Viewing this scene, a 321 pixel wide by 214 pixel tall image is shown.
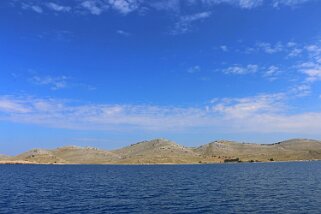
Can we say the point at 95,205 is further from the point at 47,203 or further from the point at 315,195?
the point at 315,195

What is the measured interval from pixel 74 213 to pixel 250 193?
4429 centimetres

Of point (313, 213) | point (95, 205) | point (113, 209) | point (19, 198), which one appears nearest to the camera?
point (313, 213)

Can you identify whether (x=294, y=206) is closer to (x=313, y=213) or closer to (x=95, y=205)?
(x=313, y=213)

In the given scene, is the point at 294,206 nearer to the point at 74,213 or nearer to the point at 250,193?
the point at 250,193

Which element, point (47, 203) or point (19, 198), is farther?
point (19, 198)

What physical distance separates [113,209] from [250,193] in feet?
120

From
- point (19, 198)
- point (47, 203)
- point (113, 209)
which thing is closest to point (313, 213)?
point (113, 209)

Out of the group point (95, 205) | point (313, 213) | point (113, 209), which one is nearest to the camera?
point (313, 213)

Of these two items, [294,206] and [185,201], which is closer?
[294,206]

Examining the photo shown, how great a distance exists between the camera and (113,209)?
71938mm

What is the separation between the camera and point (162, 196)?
90.6m

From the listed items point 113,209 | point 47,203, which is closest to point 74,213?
point 113,209

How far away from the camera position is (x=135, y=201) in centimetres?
8262

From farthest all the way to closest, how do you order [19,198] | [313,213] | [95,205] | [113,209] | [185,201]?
[19,198] → [185,201] → [95,205] → [113,209] → [313,213]
